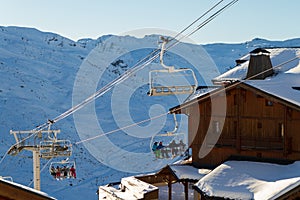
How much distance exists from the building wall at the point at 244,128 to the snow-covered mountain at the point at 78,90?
1308 centimetres

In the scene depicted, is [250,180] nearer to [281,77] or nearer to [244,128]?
[244,128]

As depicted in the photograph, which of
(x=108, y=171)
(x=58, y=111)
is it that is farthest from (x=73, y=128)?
(x=108, y=171)

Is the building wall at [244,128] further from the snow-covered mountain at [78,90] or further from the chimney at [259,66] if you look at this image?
the snow-covered mountain at [78,90]

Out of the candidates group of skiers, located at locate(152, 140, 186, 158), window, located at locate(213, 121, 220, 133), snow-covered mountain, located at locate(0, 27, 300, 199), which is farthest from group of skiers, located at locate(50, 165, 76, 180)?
snow-covered mountain, located at locate(0, 27, 300, 199)

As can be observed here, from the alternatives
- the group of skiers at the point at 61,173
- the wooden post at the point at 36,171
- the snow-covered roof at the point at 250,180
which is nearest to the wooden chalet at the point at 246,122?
the snow-covered roof at the point at 250,180

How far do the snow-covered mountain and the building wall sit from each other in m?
13.1

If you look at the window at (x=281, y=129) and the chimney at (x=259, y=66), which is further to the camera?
the chimney at (x=259, y=66)

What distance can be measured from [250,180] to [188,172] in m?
3.97

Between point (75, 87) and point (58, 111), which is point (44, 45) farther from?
point (58, 111)

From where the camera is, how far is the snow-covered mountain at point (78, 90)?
4434 centimetres

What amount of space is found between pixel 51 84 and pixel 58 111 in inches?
394

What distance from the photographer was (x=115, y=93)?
69.8 m

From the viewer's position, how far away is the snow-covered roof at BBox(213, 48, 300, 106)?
63.1 ft

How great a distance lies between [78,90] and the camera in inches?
2721
